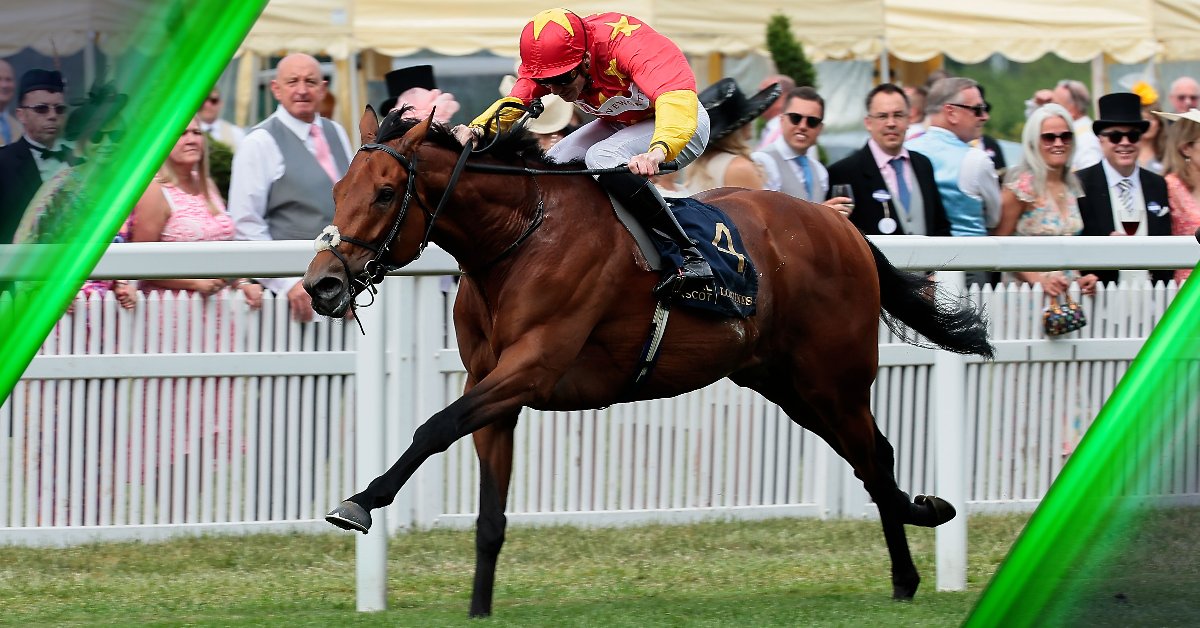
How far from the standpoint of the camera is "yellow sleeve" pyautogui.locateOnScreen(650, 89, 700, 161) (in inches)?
178

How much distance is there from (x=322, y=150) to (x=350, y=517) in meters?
3.14

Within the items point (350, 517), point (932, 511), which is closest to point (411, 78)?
point (932, 511)

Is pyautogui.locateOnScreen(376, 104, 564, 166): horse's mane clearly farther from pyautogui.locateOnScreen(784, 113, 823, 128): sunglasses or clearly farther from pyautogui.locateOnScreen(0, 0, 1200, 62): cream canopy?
pyautogui.locateOnScreen(0, 0, 1200, 62): cream canopy

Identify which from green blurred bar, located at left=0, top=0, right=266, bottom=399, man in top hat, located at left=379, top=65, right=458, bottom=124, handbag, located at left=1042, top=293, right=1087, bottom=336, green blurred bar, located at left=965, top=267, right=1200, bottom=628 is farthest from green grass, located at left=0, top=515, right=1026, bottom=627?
green blurred bar, located at left=0, top=0, right=266, bottom=399

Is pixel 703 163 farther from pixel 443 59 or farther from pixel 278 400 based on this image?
pixel 443 59

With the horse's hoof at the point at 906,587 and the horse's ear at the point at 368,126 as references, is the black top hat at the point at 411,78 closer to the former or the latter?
the horse's ear at the point at 368,126

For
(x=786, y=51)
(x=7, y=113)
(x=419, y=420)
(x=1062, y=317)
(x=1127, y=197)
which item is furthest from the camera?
(x=786, y=51)

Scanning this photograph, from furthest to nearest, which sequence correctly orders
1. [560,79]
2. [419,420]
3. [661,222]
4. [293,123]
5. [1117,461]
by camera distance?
1. [293,123]
2. [419,420]
3. [661,222]
4. [560,79]
5. [1117,461]

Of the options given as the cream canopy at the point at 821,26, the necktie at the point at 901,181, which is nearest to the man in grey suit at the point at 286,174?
the necktie at the point at 901,181

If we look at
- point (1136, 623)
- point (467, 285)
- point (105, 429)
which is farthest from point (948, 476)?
point (1136, 623)

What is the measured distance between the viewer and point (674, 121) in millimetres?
4551

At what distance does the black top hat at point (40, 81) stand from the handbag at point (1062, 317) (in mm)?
5580

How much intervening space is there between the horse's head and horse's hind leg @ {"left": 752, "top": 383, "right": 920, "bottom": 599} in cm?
161

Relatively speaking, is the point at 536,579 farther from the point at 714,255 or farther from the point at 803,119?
the point at 803,119
